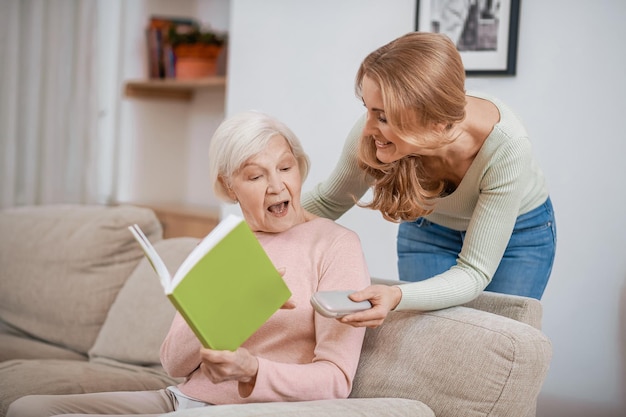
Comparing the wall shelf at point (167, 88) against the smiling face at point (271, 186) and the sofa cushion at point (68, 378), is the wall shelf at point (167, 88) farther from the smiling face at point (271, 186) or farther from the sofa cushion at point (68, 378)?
the smiling face at point (271, 186)

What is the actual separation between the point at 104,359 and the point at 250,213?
3.59 ft

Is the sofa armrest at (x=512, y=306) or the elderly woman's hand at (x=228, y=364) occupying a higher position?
the sofa armrest at (x=512, y=306)

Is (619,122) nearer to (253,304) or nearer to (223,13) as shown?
(253,304)

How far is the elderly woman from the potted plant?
2525 millimetres

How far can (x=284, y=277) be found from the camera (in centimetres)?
157

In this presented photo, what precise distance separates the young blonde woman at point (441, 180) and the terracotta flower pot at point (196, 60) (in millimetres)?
2283

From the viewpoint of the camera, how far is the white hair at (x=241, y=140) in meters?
1.57

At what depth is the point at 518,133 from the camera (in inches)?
66.8

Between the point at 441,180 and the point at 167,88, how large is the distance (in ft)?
9.79

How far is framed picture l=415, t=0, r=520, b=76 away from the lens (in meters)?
2.60

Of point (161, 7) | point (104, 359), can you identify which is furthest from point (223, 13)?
point (104, 359)

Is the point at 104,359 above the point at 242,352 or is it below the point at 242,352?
below

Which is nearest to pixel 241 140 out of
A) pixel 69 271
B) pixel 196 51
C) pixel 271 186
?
pixel 271 186

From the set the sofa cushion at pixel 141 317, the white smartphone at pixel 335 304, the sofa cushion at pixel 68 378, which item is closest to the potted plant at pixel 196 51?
the sofa cushion at pixel 141 317
